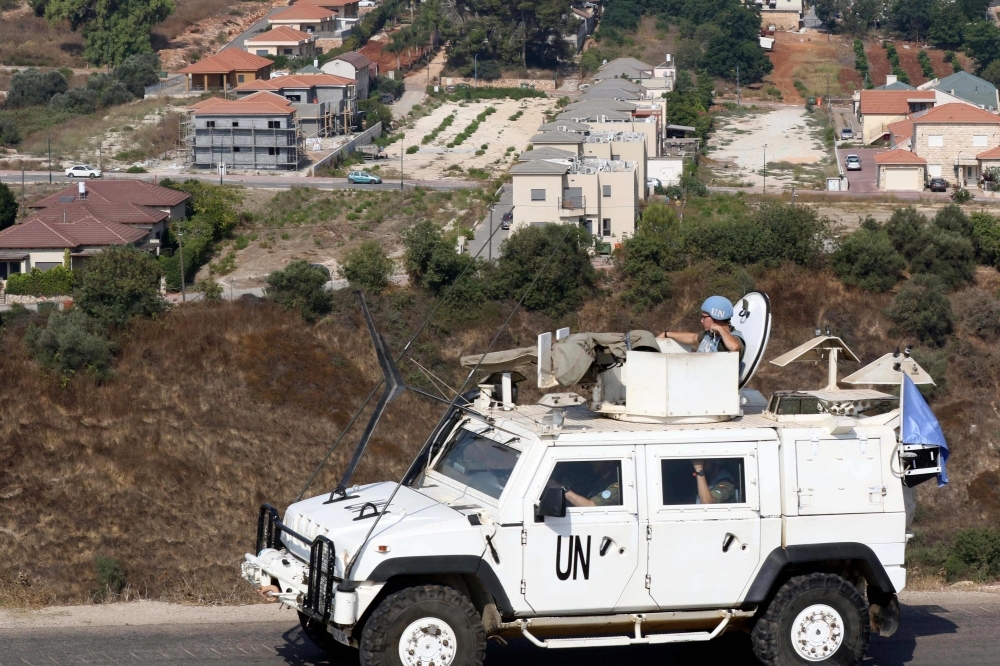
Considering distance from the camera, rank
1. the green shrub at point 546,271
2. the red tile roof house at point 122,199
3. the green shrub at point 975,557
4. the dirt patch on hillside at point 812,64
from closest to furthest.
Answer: the green shrub at point 975,557, the green shrub at point 546,271, the red tile roof house at point 122,199, the dirt patch on hillside at point 812,64

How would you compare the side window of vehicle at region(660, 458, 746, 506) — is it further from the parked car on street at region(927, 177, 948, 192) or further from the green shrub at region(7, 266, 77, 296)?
the parked car on street at region(927, 177, 948, 192)

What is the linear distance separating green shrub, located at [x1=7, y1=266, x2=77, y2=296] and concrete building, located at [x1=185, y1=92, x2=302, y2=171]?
2099cm

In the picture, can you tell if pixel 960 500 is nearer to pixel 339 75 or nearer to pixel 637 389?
pixel 637 389

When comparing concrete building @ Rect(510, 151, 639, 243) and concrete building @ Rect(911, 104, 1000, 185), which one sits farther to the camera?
concrete building @ Rect(911, 104, 1000, 185)

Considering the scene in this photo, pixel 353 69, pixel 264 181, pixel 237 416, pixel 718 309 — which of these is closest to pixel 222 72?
pixel 353 69

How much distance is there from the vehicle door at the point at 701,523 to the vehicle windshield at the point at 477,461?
3.42 feet

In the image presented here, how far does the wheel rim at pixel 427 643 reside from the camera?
9.05 m

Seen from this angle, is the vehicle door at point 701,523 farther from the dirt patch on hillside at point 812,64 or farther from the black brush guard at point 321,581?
the dirt patch on hillside at point 812,64

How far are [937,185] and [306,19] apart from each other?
52228mm

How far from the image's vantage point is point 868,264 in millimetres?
46656

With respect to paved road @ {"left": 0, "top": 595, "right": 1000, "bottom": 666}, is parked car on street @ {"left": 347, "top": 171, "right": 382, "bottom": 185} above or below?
below

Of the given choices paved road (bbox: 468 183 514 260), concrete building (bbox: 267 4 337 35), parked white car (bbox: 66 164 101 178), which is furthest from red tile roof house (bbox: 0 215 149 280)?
concrete building (bbox: 267 4 337 35)

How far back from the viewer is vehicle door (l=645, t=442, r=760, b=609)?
30.9 feet

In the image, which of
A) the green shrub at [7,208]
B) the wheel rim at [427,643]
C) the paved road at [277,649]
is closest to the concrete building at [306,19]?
the green shrub at [7,208]
